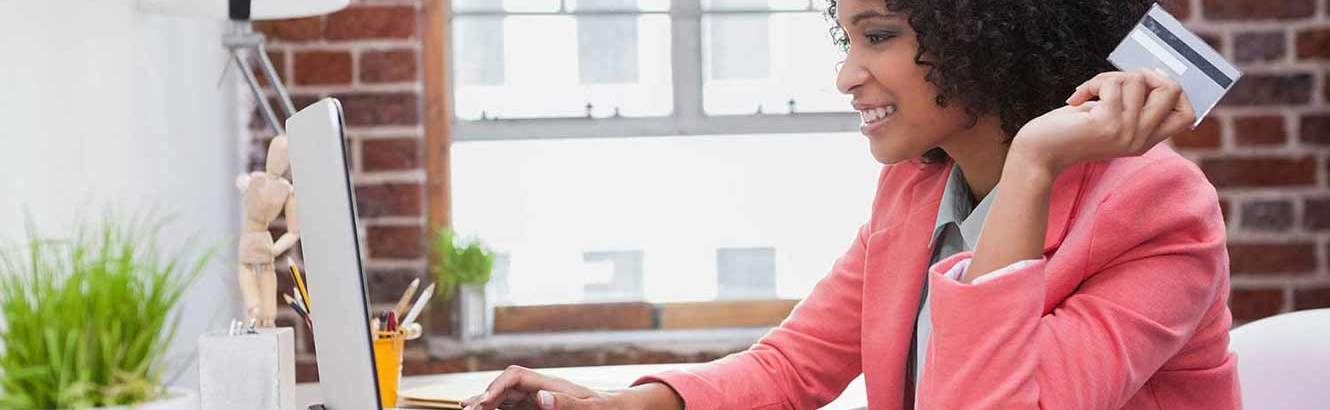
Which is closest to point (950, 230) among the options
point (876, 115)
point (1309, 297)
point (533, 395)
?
point (876, 115)

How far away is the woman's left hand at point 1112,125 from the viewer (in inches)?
43.4

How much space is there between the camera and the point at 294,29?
9.50 ft

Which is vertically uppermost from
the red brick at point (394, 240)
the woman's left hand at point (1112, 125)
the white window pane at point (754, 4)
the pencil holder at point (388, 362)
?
the white window pane at point (754, 4)

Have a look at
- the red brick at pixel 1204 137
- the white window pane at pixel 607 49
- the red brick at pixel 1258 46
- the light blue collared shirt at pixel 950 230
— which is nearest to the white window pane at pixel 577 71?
the white window pane at pixel 607 49

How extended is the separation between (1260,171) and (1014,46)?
1961 mm

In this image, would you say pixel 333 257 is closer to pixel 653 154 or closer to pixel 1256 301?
pixel 653 154

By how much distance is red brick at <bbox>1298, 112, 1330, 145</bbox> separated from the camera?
3.03 meters

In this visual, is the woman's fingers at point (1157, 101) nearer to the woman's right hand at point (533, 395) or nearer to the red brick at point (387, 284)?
the woman's right hand at point (533, 395)

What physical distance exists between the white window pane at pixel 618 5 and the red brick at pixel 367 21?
399 millimetres

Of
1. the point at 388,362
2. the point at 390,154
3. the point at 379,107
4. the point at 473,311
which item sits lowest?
the point at 473,311

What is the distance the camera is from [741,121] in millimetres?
3156

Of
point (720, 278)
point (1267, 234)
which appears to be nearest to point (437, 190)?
point (720, 278)

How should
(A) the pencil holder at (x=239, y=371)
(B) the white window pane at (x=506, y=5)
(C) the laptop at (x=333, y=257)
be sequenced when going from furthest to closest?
1. (B) the white window pane at (x=506, y=5)
2. (A) the pencil holder at (x=239, y=371)
3. (C) the laptop at (x=333, y=257)

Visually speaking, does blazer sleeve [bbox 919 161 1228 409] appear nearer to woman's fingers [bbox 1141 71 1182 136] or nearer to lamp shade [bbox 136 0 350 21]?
woman's fingers [bbox 1141 71 1182 136]
